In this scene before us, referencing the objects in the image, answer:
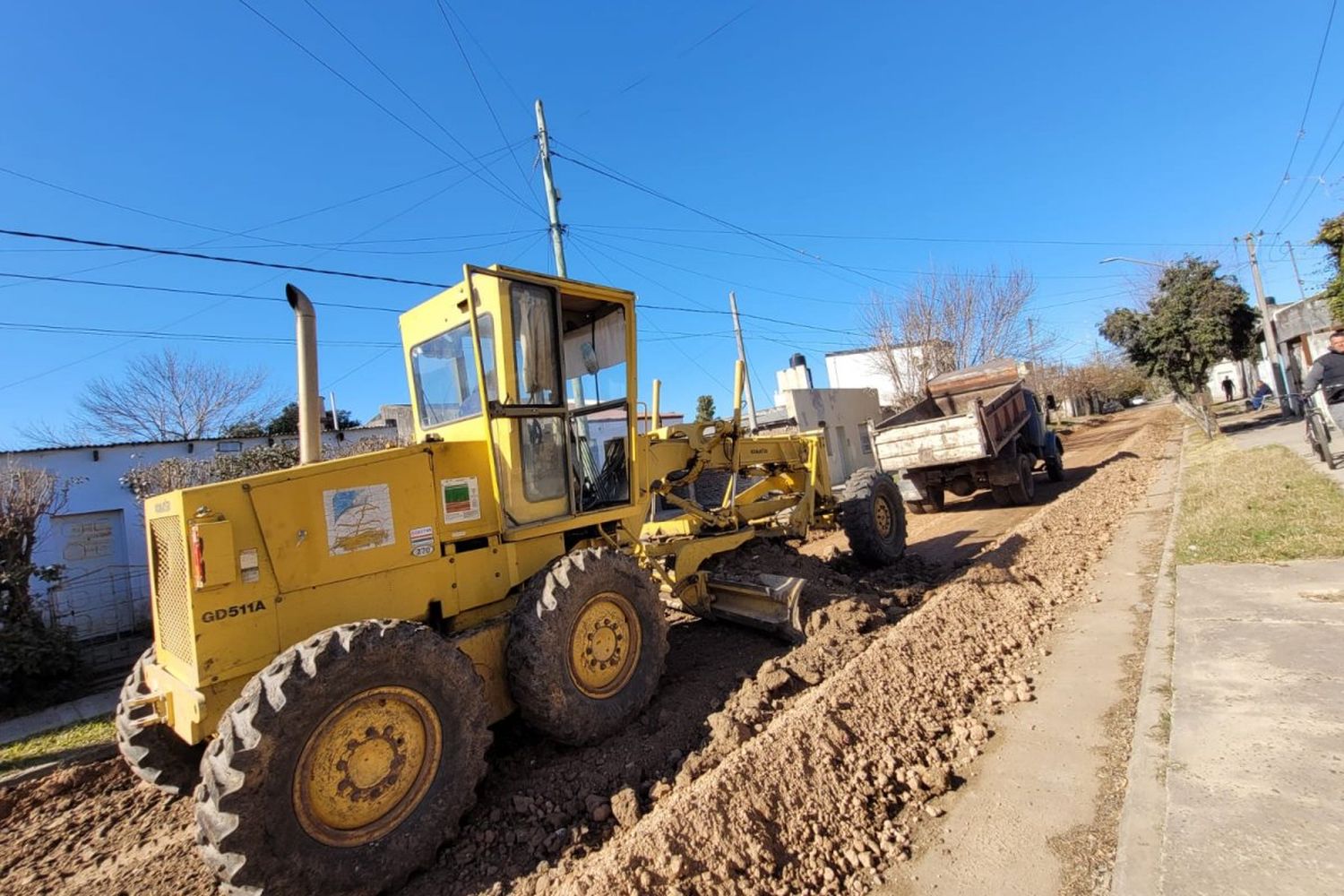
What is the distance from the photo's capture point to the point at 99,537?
11.8 meters

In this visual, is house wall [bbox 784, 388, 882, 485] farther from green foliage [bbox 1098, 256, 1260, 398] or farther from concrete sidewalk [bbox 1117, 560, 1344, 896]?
concrete sidewalk [bbox 1117, 560, 1344, 896]

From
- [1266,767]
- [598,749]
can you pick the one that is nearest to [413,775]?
[598,749]

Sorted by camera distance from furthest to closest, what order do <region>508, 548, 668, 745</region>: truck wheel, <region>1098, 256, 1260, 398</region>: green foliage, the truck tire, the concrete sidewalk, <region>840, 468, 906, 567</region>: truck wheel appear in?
<region>1098, 256, 1260, 398</region>: green foliage → the truck tire → <region>840, 468, 906, 567</region>: truck wheel → <region>508, 548, 668, 745</region>: truck wheel → the concrete sidewalk

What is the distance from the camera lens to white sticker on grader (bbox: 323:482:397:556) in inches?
135

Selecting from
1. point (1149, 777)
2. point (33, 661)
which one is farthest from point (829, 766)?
point (33, 661)

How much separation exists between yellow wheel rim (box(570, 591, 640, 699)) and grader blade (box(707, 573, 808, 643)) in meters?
1.36

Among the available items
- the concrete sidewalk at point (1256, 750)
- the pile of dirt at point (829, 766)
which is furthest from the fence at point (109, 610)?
the concrete sidewalk at point (1256, 750)

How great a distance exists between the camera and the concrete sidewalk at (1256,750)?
2279 millimetres

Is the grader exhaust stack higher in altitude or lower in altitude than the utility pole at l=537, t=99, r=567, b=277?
lower

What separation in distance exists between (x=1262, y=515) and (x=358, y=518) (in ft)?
28.4

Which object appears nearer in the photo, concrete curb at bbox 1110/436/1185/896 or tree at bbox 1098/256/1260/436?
concrete curb at bbox 1110/436/1185/896

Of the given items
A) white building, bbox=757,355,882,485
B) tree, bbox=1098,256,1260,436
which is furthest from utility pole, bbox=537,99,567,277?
tree, bbox=1098,256,1260,436

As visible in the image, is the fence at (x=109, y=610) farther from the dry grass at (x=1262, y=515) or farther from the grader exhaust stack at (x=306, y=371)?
the dry grass at (x=1262, y=515)

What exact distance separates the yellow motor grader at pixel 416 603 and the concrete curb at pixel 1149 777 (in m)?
2.27
